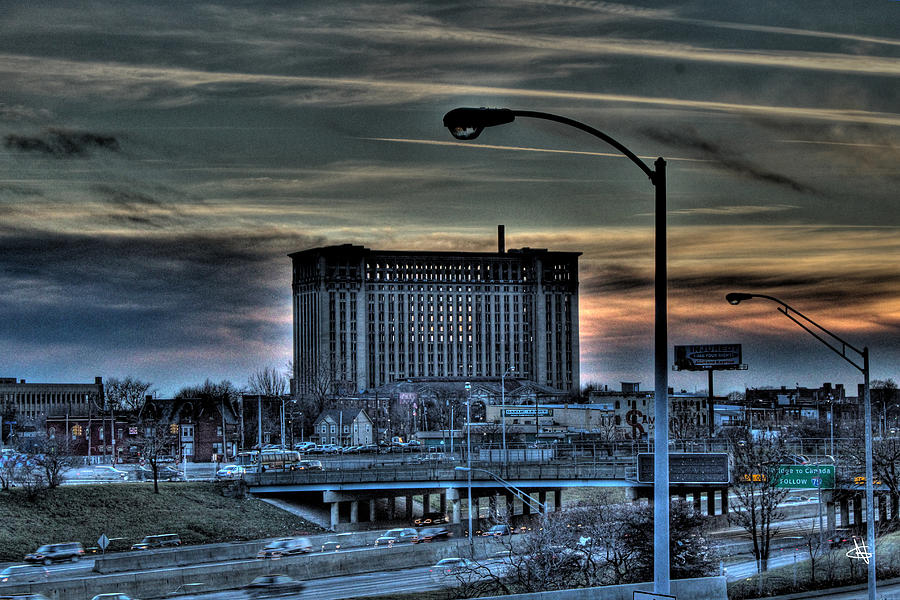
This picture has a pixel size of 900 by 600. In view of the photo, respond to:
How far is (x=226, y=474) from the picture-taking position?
281 ft

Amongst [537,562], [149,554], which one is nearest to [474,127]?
[537,562]

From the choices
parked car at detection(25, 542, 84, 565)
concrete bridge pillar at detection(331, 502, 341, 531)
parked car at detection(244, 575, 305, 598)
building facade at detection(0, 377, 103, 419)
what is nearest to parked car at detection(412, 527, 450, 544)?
concrete bridge pillar at detection(331, 502, 341, 531)

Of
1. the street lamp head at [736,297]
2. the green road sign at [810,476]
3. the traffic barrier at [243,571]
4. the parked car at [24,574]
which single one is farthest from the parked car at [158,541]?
the street lamp head at [736,297]

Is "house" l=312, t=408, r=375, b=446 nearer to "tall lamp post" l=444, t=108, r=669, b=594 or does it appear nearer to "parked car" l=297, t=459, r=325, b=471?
"parked car" l=297, t=459, r=325, b=471

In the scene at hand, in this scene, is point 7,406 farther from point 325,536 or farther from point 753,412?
point 753,412

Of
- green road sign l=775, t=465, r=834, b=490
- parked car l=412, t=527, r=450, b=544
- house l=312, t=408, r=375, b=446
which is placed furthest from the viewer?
house l=312, t=408, r=375, b=446

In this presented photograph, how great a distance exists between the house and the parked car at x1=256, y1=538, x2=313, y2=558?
291 ft

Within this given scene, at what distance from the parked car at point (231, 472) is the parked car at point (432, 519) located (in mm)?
15078

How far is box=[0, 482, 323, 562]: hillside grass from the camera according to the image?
66.4 meters

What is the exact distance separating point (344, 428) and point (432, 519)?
7001 cm

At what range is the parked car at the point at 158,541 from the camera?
66.2 metres

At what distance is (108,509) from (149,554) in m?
13.4

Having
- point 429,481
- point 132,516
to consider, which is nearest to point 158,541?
point 132,516

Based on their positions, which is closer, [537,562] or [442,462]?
[537,562]
